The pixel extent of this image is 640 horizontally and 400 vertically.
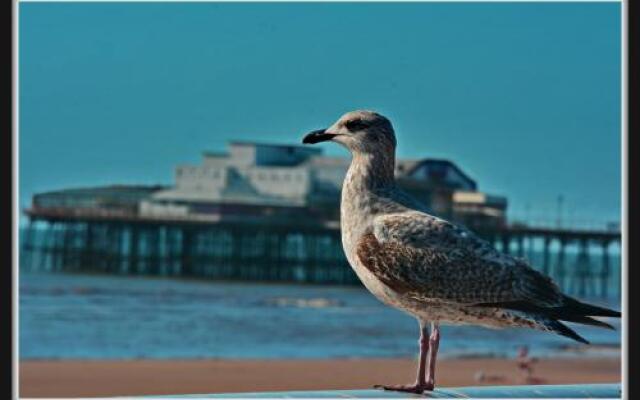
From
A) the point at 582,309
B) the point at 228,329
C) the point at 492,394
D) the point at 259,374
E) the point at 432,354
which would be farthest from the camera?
the point at 228,329

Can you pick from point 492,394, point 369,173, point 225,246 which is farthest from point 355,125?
point 225,246

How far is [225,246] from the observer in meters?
54.3

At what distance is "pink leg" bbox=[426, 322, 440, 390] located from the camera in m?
3.73

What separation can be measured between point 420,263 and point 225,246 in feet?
166

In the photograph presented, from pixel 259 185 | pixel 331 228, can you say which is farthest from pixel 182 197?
pixel 331 228

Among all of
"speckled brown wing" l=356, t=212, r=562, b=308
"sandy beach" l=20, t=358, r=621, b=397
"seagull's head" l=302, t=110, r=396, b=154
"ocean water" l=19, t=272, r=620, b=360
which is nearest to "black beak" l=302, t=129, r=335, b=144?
"seagull's head" l=302, t=110, r=396, b=154

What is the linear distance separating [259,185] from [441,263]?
54.6m

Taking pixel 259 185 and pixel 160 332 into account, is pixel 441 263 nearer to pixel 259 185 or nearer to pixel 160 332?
pixel 160 332

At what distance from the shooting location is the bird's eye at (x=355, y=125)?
3850mm

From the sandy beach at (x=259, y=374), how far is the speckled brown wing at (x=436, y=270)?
12.9m

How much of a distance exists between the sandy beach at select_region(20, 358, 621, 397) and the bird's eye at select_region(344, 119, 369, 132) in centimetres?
1282

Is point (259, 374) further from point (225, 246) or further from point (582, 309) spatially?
point (225, 246)

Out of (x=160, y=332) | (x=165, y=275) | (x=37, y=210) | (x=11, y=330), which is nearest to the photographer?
(x=11, y=330)

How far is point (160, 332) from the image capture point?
27422mm
